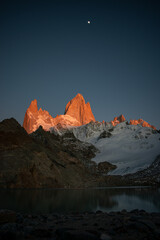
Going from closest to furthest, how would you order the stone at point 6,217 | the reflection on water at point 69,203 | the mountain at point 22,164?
the stone at point 6,217
the reflection on water at point 69,203
the mountain at point 22,164

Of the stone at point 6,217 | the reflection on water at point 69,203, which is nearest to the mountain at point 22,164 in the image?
the reflection on water at point 69,203

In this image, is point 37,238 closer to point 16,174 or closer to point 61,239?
point 61,239

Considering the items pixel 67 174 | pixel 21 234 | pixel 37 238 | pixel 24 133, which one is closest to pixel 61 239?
pixel 37 238

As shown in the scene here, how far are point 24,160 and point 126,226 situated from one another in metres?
72.8

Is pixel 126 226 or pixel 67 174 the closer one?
pixel 126 226

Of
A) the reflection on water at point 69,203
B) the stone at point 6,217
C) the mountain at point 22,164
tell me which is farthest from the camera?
the mountain at point 22,164

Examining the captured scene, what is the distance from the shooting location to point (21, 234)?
43.2ft

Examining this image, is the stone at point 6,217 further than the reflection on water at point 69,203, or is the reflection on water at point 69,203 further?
the reflection on water at point 69,203

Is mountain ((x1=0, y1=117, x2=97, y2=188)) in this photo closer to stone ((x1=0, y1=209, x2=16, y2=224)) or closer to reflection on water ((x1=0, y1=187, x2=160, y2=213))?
reflection on water ((x1=0, y1=187, x2=160, y2=213))

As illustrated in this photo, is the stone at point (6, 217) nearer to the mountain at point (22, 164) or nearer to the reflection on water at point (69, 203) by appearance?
the reflection on water at point (69, 203)

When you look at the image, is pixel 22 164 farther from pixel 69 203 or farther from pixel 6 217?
pixel 6 217

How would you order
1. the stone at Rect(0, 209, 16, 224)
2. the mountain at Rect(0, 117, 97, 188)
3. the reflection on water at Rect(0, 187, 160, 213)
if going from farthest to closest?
1. the mountain at Rect(0, 117, 97, 188)
2. the reflection on water at Rect(0, 187, 160, 213)
3. the stone at Rect(0, 209, 16, 224)

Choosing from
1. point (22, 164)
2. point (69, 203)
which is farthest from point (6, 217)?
point (22, 164)

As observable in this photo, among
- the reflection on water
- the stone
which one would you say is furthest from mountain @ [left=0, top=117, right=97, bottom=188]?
the stone
